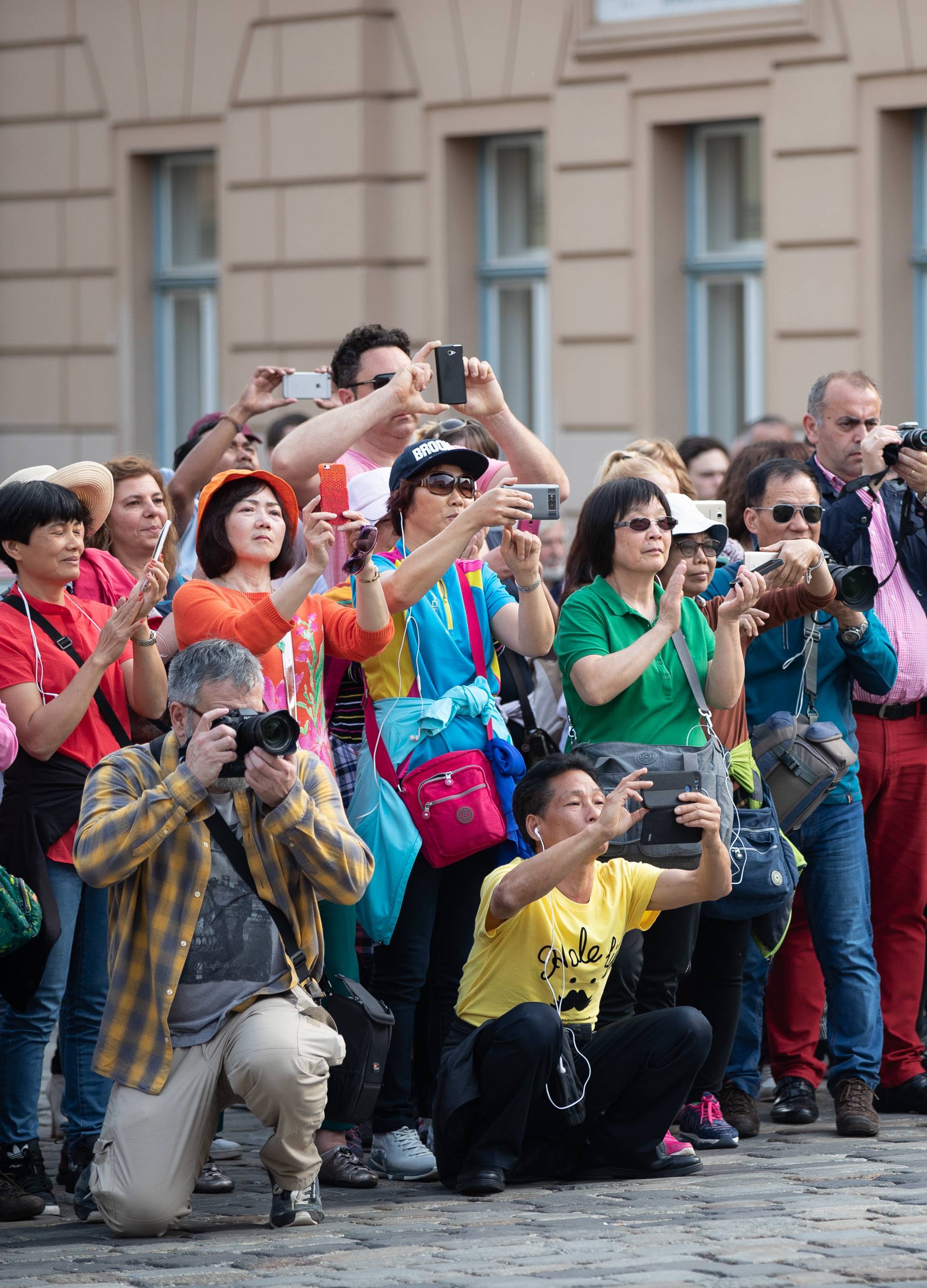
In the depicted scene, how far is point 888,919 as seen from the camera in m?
6.55

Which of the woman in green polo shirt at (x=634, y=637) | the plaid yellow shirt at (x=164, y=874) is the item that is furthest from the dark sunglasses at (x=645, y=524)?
the plaid yellow shirt at (x=164, y=874)

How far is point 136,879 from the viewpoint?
5.19m

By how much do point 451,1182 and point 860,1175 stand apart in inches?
40.0

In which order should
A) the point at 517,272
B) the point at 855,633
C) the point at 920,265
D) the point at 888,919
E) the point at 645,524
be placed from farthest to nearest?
the point at 517,272 < the point at 920,265 < the point at 888,919 < the point at 855,633 < the point at 645,524

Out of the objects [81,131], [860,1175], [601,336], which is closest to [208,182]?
[81,131]

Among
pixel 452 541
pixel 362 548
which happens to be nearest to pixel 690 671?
pixel 452 541

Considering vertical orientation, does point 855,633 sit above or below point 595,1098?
above

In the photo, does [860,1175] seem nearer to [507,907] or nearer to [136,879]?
[507,907]

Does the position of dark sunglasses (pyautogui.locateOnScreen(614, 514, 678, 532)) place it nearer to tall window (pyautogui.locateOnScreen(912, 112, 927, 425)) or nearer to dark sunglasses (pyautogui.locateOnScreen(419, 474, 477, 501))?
dark sunglasses (pyautogui.locateOnScreen(419, 474, 477, 501))

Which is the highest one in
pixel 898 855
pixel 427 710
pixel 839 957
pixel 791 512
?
pixel 791 512

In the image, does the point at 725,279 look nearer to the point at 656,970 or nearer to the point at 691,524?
the point at 691,524

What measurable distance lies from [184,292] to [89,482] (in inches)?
322

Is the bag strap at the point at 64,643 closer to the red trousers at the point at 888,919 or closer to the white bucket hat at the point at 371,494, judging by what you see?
the white bucket hat at the point at 371,494

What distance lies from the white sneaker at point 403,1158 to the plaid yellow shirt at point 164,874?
789 mm
